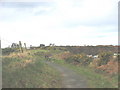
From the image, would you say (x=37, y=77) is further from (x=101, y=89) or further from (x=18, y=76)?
(x=101, y=89)

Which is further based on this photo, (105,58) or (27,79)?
(105,58)

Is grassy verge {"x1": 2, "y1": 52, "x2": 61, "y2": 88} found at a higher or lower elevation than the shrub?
lower

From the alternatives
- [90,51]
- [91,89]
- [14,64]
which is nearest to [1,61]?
[14,64]

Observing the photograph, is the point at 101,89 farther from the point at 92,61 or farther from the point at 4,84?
the point at 92,61

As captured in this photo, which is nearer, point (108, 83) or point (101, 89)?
point (101, 89)

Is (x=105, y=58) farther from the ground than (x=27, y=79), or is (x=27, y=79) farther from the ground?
(x=105, y=58)

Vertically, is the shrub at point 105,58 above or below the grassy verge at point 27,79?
above

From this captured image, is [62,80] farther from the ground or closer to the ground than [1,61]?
closer to the ground

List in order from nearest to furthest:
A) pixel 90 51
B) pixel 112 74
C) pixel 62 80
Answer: pixel 62 80, pixel 112 74, pixel 90 51

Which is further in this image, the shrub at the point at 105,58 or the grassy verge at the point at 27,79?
the shrub at the point at 105,58

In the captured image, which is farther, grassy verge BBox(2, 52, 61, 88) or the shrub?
the shrub

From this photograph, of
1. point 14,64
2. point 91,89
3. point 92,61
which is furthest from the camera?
point 92,61

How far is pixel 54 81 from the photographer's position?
35.8 feet

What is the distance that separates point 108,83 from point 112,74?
219 centimetres
